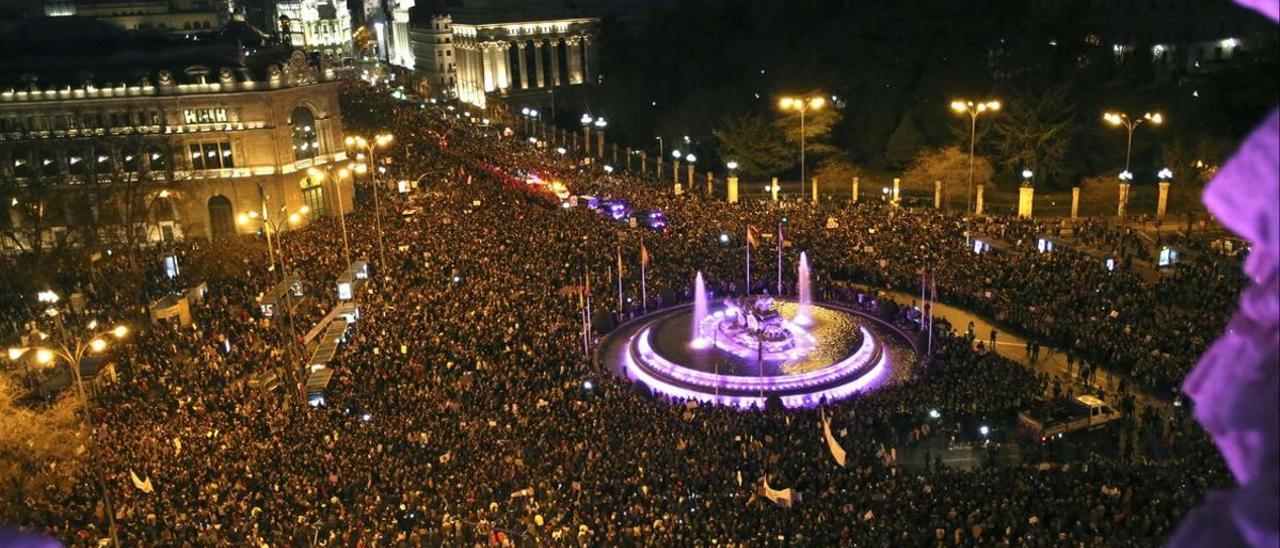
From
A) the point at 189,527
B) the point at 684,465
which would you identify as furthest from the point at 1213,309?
the point at 189,527

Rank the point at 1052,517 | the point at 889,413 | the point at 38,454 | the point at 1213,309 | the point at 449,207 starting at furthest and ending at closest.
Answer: the point at 449,207 < the point at 1213,309 < the point at 889,413 < the point at 38,454 < the point at 1052,517

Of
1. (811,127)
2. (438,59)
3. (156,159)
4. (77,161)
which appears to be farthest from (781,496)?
(438,59)

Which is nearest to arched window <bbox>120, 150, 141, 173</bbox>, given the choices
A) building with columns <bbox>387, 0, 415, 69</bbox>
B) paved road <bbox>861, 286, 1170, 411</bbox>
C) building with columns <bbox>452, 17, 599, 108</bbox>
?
paved road <bbox>861, 286, 1170, 411</bbox>

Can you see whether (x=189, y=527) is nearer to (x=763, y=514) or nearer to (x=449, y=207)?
(x=763, y=514)

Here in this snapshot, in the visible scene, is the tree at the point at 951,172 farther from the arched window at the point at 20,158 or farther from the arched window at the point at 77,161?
the arched window at the point at 20,158

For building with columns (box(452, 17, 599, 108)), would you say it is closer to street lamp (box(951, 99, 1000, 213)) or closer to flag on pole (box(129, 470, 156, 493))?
street lamp (box(951, 99, 1000, 213))

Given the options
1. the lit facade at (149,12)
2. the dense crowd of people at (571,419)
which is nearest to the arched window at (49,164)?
the dense crowd of people at (571,419)
